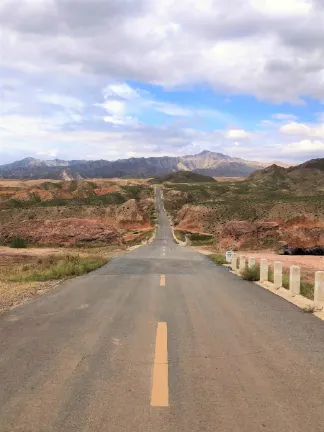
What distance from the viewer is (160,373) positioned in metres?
5.36

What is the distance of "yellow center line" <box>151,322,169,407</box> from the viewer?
457cm

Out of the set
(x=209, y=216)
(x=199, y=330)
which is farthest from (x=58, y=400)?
(x=209, y=216)

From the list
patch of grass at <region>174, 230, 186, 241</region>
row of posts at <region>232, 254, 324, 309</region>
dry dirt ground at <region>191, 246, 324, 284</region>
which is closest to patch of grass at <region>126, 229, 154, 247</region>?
patch of grass at <region>174, 230, 186, 241</region>

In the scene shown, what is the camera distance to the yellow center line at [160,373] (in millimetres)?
4566

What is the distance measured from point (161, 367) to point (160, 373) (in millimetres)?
239

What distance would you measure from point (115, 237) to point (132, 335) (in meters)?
45.2

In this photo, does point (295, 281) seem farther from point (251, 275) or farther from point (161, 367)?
point (161, 367)

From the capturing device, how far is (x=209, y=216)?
7619 cm

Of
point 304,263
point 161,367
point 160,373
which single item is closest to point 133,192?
point 304,263

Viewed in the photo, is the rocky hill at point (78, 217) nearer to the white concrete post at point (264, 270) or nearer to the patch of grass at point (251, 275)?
the patch of grass at point (251, 275)

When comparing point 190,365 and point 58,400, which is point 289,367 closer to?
point 190,365

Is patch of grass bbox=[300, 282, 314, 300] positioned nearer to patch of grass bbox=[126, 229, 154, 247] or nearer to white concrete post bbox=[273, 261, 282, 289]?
white concrete post bbox=[273, 261, 282, 289]

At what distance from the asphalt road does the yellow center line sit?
0.5 inches

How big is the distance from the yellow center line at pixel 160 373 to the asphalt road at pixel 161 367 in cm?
1
